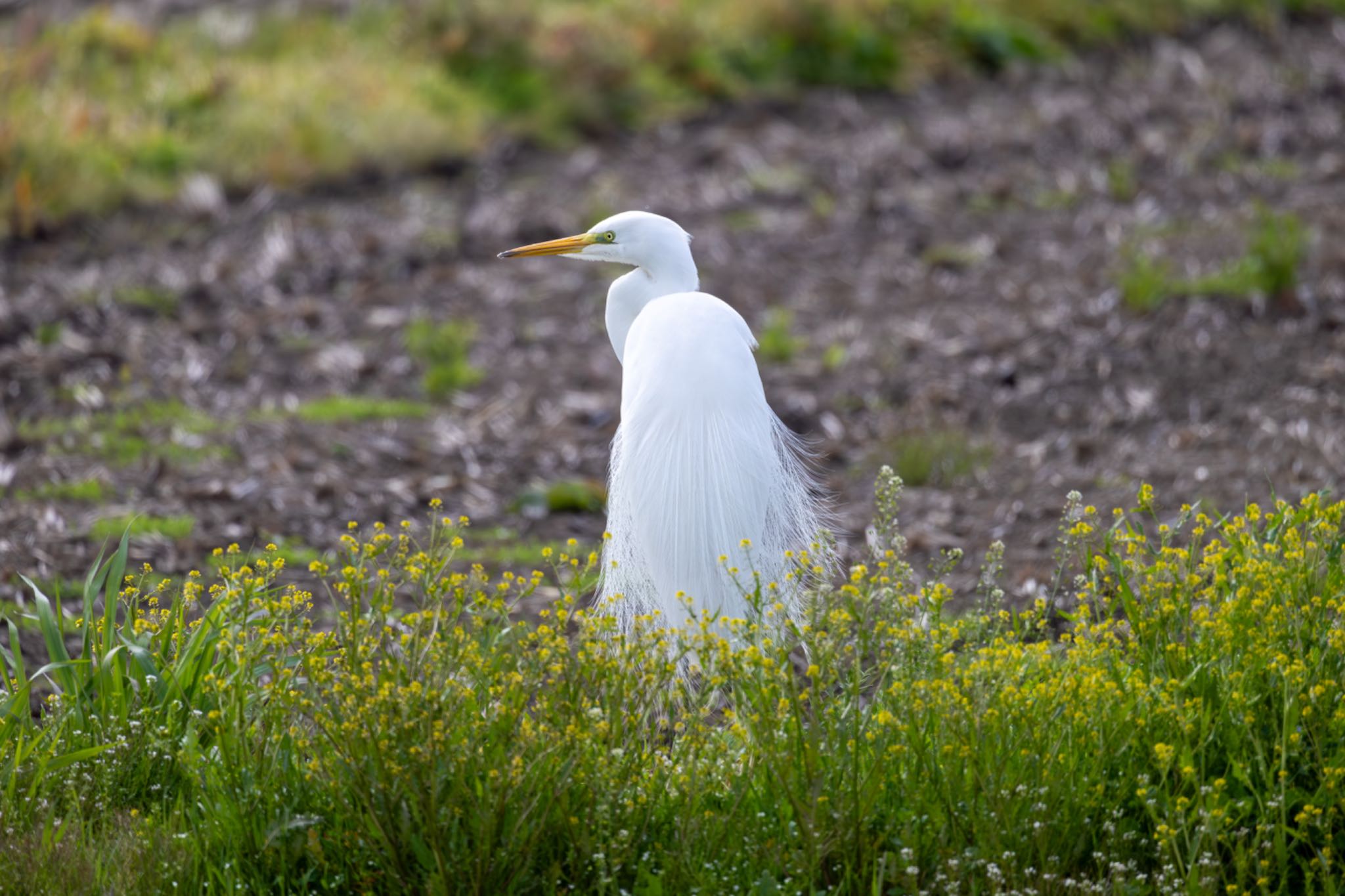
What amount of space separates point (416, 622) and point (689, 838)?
711 millimetres

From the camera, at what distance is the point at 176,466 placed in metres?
6.42

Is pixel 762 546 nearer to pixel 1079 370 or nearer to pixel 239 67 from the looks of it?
pixel 1079 370

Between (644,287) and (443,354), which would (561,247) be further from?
(443,354)

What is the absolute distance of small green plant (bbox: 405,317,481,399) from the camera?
303 inches

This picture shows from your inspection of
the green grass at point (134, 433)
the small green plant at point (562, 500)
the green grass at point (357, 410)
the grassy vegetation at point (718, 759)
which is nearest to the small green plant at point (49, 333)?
the green grass at point (134, 433)

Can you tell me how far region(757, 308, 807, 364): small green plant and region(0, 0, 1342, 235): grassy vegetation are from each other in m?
4.22

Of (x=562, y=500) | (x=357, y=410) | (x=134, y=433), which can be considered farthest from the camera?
(x=357, y=410)

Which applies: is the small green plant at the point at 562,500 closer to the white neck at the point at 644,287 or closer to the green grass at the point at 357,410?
the green grass at the point at 357,410

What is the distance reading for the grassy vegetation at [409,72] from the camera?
10430 millimetres

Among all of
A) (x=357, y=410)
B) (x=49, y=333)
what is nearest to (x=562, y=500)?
(x=357, y=410)

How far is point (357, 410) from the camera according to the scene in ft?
23.9

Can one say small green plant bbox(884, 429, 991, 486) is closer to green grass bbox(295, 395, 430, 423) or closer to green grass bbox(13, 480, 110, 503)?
green grass bbox(295, 395, 430, 423)

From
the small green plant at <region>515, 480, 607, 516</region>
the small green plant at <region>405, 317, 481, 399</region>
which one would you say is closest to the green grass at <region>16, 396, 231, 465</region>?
the small green plant at <region>405, 317, 481, 399</region>

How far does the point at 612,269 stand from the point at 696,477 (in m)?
5.68
